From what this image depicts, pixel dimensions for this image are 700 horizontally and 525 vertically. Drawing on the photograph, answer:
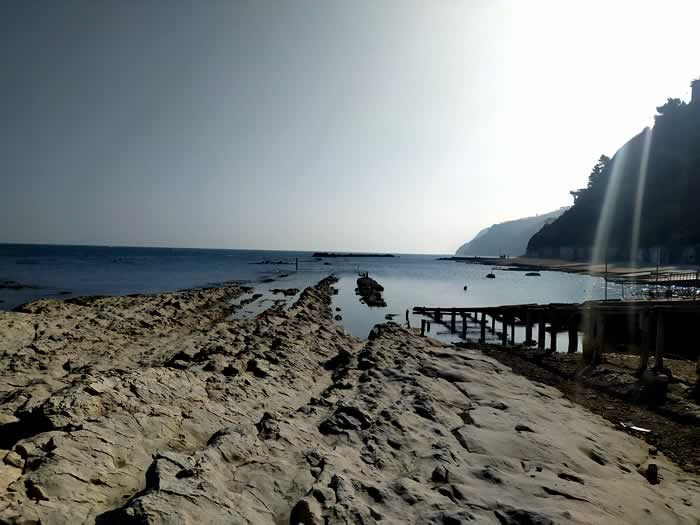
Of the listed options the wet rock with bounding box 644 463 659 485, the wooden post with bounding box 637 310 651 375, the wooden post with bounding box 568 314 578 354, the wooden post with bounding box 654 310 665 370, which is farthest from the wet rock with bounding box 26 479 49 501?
Result: the wooden post with bounding box 568 314 578 354

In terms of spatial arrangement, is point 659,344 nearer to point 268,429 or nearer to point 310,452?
point 310,452

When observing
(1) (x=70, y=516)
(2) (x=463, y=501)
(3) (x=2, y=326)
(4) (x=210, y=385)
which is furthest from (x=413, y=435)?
(3) (x=2, y=326)

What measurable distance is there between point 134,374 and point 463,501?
23.3 feet

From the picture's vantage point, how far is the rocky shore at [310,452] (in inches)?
190

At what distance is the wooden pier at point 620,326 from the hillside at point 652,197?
68642mm

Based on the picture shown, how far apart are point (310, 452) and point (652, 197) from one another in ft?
365

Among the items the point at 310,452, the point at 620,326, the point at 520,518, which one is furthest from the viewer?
the point at 620,326

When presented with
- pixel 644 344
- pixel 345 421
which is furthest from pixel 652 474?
pixel 644 344

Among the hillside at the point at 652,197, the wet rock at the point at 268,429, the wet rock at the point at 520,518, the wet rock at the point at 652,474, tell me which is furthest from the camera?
the hillside at the point at 652,197

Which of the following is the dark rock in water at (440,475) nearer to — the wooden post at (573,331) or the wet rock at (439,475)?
the wet rock at (439,475)

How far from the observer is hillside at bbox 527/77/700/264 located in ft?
263

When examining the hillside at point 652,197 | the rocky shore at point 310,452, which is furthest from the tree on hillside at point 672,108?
the rocky shore at point 310,452

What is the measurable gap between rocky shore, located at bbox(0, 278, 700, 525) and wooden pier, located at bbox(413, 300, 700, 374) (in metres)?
7.13

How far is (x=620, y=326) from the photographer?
86.9ft
